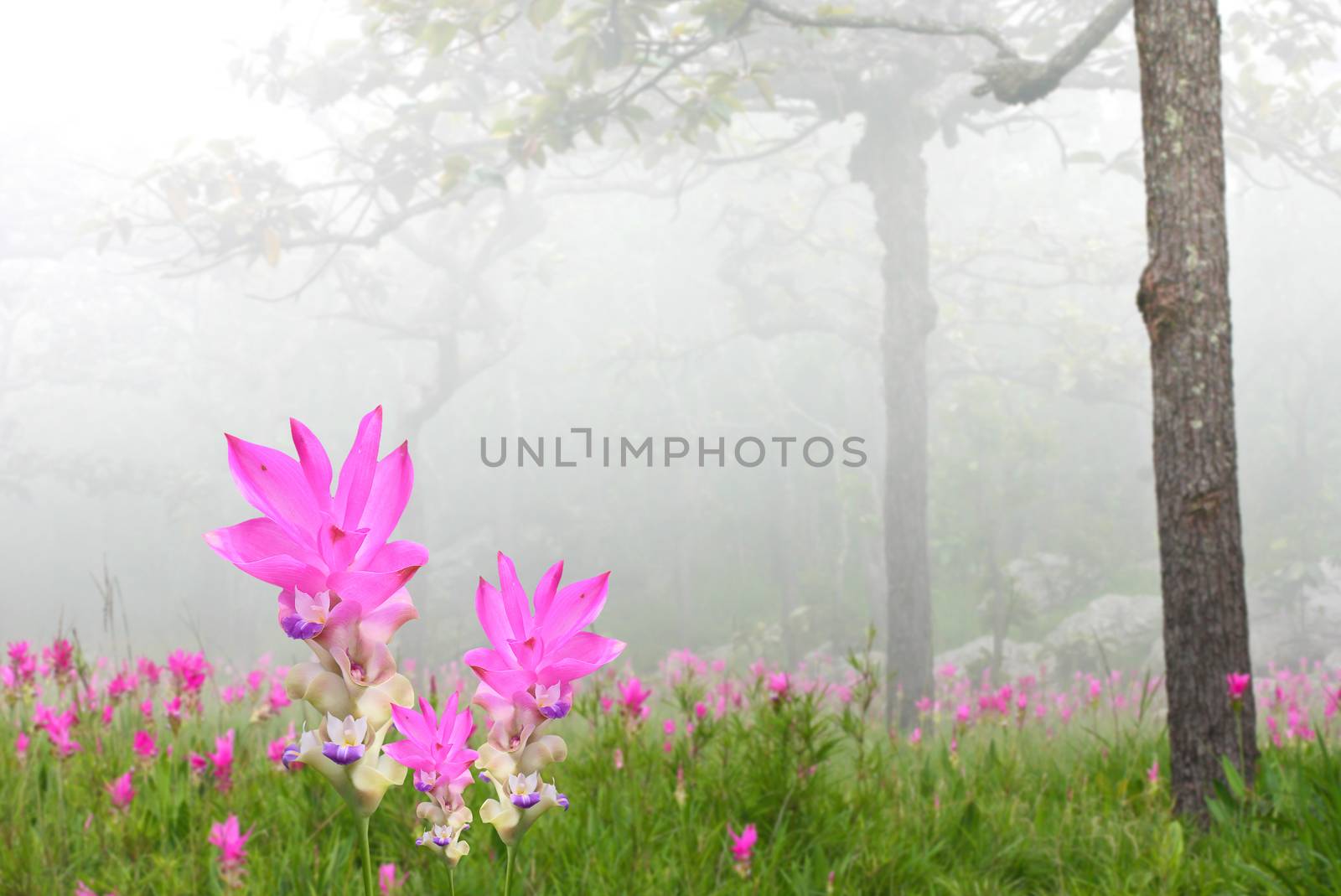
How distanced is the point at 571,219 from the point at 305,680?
3477 cm

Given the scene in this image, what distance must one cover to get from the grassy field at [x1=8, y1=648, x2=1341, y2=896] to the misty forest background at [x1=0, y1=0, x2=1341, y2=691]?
208 inches

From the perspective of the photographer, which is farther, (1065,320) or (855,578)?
(855,578)

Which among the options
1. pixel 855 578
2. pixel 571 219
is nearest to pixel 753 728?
pixel 855 578

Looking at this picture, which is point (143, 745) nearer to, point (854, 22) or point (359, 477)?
point (359, 477)

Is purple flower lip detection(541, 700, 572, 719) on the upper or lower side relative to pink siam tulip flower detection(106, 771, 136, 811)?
upper

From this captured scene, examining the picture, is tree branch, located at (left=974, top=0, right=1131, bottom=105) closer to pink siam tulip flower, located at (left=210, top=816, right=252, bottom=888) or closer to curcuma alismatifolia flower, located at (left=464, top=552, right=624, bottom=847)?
pink siam tulip flower, located at (left=210, top=816, right=252, bottom=888)

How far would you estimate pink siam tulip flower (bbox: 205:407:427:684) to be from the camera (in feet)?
1.92

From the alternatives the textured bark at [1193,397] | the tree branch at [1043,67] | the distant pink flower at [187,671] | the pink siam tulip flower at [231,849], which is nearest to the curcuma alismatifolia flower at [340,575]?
the pink siam tulip flower at [231,849]

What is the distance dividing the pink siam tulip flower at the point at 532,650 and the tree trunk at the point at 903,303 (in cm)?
876

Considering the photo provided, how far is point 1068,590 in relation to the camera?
62.6 feet

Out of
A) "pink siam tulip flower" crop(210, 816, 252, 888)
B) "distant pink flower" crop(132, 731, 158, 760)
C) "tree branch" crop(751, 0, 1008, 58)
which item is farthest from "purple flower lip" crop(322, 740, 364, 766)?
"tree branch" crop(751, 0, 1008, 58)

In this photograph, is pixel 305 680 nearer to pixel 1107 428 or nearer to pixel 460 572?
pixel 460 572

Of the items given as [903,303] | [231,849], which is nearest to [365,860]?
[231,849]

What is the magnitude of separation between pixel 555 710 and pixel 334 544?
0.24 metres
